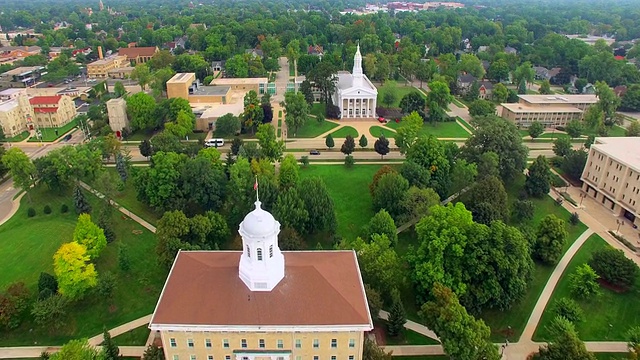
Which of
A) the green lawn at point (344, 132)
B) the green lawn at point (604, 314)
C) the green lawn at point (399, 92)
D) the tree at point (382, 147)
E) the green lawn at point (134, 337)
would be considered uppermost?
the tree at point (382, 147)

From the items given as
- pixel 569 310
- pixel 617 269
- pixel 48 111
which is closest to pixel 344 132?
pixel 617 269

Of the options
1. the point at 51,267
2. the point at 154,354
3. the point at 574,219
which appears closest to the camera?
the point at 154,354

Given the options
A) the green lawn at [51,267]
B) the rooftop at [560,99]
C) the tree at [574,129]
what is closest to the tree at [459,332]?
the green lawn at [51,267]

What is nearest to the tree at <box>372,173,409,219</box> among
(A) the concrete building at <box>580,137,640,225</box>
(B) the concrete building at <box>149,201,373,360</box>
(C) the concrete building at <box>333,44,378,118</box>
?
(B) the concrete building at <box>149,201,373,360</box>

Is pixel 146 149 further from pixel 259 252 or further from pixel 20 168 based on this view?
pixel 259 252

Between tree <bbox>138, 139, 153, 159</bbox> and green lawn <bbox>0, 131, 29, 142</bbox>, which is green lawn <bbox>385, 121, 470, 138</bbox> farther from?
Answer: green lawn <bbox>0, 131, 29, 142</bbox>

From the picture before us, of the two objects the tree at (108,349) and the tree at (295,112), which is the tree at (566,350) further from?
the tree at (295,112)
